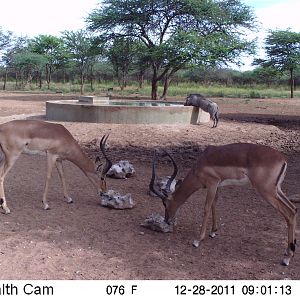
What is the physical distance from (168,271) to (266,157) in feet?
5.05

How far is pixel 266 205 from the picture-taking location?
22.2 ft

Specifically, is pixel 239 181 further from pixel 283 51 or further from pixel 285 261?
pixel 283 51

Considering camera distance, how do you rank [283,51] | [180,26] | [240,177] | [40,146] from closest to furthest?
1. [240,177]
2. [40,146]
3. [180,26]
4. [283,51]

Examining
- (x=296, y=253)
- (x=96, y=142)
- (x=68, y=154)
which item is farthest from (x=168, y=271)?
(x=96, y=142)

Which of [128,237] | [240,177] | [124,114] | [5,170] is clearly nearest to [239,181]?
[240,177]

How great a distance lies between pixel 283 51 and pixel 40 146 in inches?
1449

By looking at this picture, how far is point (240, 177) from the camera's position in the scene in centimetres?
504

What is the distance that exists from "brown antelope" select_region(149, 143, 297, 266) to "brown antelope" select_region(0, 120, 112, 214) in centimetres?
149

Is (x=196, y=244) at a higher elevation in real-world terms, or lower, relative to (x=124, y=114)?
lower

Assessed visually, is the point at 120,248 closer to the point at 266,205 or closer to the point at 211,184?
the point at 211,184

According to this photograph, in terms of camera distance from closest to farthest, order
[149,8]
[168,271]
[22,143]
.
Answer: [168,271] → [22,143] → [149,8]

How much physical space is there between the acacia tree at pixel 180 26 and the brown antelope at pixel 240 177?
2320cm

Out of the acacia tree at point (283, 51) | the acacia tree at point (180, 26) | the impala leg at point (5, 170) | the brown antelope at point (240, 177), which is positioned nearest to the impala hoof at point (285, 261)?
the brown antelope at point (240, 177)

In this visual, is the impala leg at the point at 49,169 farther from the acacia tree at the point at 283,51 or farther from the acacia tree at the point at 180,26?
the acacia tree at the point at 283,51
